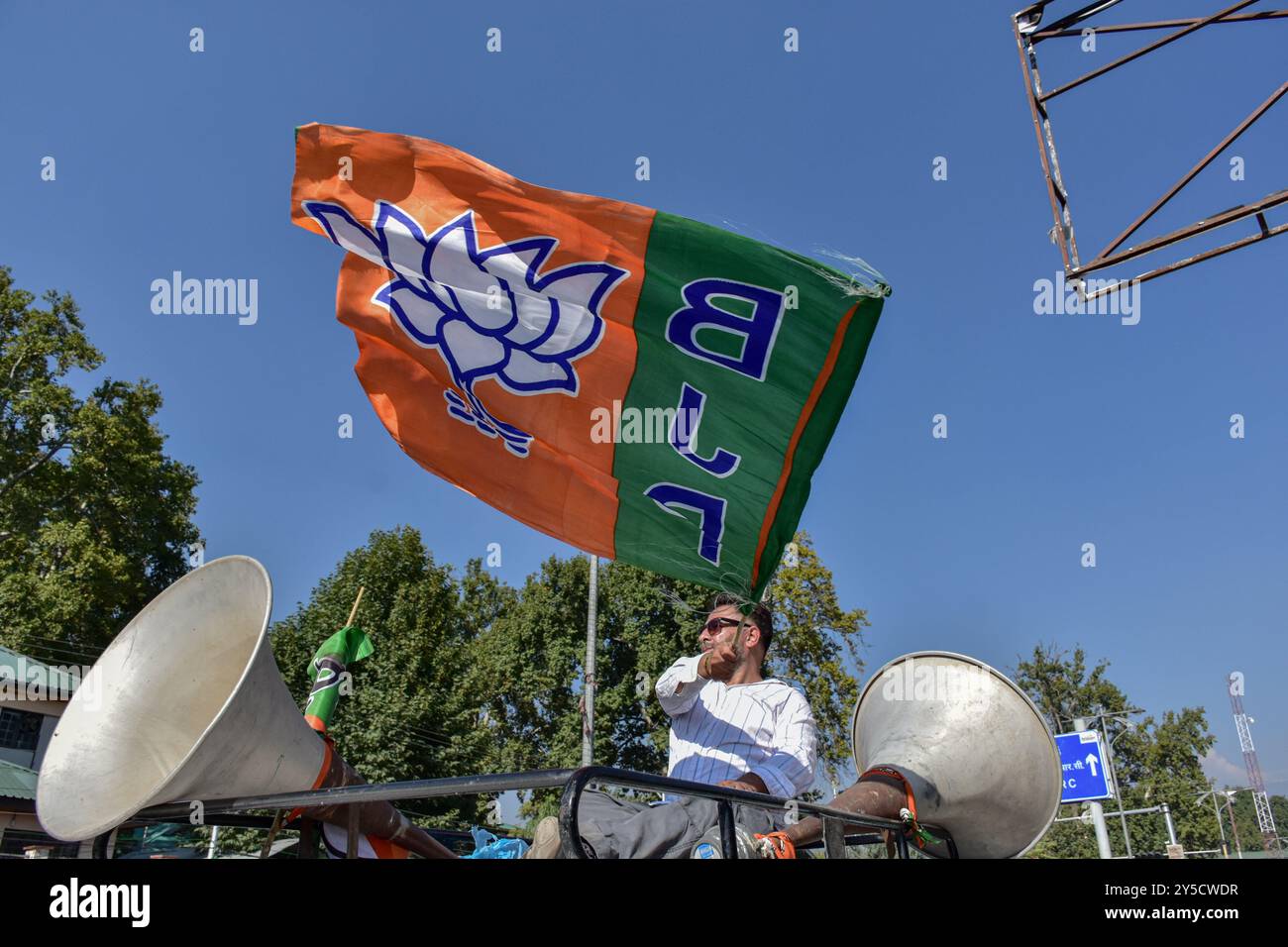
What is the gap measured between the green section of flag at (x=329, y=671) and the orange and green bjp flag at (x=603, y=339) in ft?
4.66

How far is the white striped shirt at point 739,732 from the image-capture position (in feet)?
13.6

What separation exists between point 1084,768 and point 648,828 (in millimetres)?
12168

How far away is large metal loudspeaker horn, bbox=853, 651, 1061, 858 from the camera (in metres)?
4.24

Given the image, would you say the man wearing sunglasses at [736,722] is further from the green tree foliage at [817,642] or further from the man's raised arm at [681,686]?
the green tree foliage at [817,642]

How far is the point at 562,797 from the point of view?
1675mm

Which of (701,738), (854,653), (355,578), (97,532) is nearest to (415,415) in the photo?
(701,738)

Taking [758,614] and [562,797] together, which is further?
[758,614]

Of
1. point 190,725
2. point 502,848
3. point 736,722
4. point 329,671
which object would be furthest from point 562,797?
point 736,722

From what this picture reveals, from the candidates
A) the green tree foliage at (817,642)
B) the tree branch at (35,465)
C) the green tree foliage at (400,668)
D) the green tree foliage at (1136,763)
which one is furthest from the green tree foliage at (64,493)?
the green tree foliage at (1136,763)

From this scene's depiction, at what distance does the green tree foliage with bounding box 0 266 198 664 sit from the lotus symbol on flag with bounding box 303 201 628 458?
859 inches

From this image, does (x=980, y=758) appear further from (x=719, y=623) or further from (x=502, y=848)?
(x=502, y=848)

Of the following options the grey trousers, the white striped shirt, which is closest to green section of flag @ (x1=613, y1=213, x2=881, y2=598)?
the white striped shirt

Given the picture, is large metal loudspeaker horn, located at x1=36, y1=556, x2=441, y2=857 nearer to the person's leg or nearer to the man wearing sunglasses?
the person's leg

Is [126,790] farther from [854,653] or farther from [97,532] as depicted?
[97,532]
